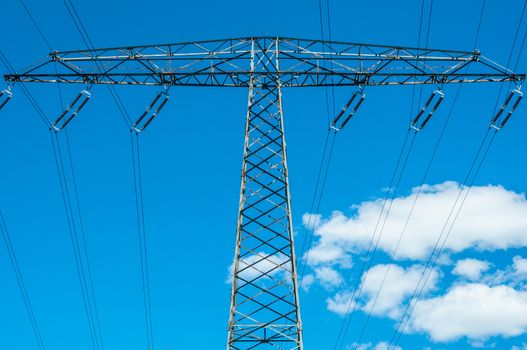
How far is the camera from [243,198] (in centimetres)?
2114

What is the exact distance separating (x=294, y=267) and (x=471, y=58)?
12.2m

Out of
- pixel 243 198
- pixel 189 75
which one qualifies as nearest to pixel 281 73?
pixel 189 75

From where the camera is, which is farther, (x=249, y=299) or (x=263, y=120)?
(x=263, y=120)

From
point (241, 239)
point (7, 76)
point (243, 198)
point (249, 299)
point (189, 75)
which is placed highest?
point (189, 75)

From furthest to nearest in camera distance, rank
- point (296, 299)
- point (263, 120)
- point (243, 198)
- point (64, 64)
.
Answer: point (64, 64) < point (263, 120) < point (243, 198) < point (296, 299)

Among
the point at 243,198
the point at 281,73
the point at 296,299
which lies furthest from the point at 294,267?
the point at 281,73

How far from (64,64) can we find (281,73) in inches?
334

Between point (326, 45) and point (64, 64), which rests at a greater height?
point (326, 45)

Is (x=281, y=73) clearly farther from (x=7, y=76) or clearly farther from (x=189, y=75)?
(x=7, y=76)

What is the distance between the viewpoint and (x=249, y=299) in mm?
19641

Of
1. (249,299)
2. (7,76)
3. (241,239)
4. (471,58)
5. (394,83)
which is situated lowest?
(249,299)

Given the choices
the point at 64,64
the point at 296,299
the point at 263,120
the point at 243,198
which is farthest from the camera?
the point at 64,64

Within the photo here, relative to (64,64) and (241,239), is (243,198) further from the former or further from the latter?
(64,64)

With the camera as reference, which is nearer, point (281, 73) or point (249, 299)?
point (249, 299)
